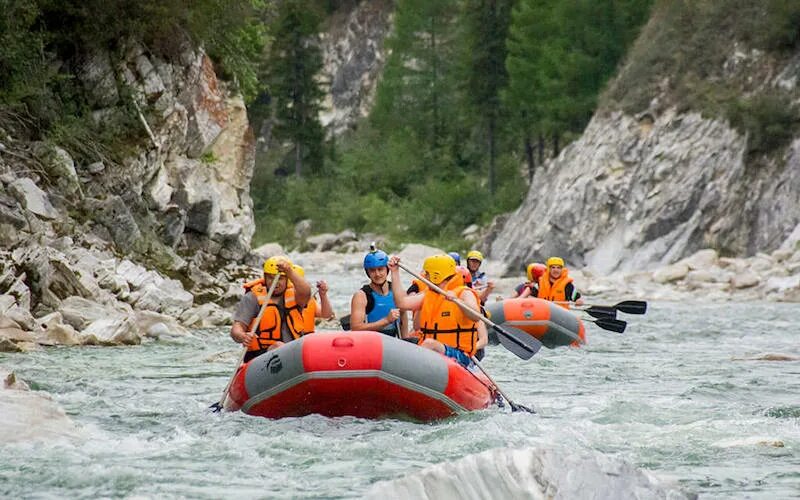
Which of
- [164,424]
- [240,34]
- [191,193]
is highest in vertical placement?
[240,34]

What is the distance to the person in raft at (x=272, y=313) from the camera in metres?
9.95

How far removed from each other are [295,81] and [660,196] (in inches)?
1070

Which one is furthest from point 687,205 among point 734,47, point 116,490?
point 116,490

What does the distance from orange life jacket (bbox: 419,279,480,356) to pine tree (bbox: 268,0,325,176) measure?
155 feet

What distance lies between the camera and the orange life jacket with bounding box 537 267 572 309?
A: 17.9 meters

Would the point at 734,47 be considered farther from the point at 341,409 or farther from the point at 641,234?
the point at 341,409

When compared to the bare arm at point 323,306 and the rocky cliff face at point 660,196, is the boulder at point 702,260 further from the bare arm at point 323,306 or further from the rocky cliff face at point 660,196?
the bare arm at point 323,306

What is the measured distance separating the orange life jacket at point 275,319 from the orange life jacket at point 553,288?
8.34 meters

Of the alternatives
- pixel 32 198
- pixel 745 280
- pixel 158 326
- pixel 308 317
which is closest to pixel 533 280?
pixel 158 326

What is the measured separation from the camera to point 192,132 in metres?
21.3

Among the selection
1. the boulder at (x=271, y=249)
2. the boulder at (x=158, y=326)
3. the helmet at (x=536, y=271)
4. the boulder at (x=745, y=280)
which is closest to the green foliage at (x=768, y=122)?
the boulder at (x=745, y=280)

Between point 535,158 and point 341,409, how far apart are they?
1856 inches

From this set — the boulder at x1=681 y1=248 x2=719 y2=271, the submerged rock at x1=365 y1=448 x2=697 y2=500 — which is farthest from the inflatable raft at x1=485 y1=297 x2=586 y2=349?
the boulder at x1=681 y1=248 x2=719 y2=271

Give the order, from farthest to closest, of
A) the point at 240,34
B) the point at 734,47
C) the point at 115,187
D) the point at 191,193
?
the point at 734,47 < the point at 240,34 < the point at 191,193 < the point at 115,187
